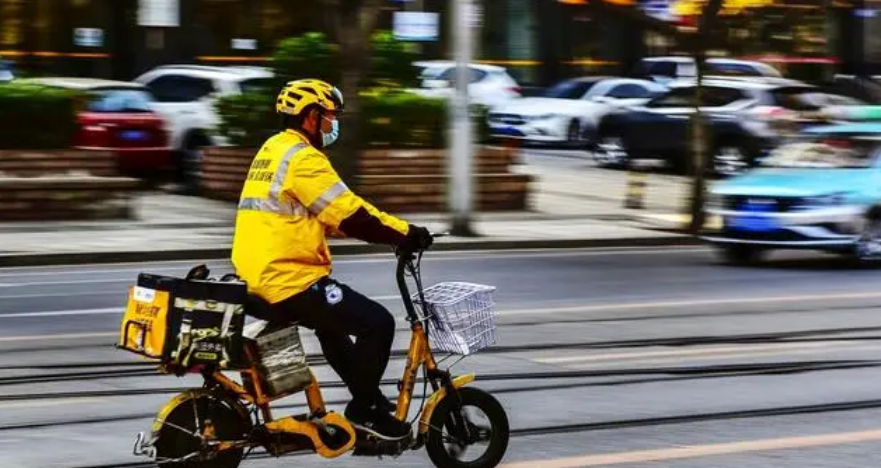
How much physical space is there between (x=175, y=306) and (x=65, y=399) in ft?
10.2

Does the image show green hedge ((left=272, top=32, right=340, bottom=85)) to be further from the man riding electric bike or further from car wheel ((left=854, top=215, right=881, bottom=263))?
the man riding electric bike

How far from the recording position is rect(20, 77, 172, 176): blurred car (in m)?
25.4

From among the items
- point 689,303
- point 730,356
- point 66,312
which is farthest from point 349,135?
point 730,356

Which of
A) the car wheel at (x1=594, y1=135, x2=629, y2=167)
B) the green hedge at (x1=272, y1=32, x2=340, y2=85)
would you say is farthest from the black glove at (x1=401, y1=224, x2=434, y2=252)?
the car wheel at (x1=594, y1=135, x2=629, y2=167)

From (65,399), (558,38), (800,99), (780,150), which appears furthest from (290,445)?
(558,38)

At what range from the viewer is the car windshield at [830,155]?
19531 mm

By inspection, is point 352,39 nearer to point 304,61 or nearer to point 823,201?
point 304,61

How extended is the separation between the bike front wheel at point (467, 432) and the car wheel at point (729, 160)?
23281 mm

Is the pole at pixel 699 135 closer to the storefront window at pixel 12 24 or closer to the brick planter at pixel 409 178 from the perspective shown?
the brick planter at pixel 409 178

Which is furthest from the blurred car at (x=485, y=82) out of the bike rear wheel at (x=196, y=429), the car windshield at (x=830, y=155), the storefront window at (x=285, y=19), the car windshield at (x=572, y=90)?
the bike rear wheel at (x=196, y=429)

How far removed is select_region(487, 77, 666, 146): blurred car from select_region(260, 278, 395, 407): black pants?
2799 centimetres

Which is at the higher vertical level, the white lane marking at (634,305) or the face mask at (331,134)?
the face mask at (331,134)

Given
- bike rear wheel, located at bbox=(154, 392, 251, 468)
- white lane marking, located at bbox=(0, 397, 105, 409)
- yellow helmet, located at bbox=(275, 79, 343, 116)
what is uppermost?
yellow helmet, located at bbox=(275, 79, 343, 116)

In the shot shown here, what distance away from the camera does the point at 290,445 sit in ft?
23.6
